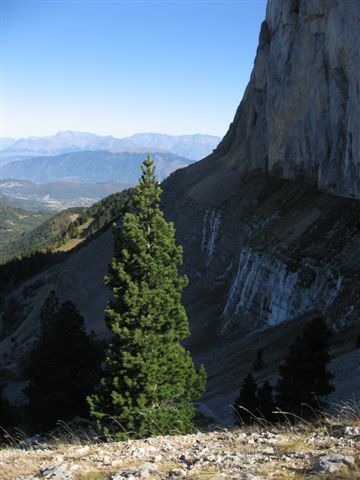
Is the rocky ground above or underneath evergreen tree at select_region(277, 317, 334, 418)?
above

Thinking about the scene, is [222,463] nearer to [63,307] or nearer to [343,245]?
[63,307]

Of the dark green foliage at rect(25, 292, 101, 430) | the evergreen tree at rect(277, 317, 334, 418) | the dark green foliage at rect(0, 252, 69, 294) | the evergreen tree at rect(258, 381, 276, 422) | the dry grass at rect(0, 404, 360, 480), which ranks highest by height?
the dry grass at rect(0, 404, 360, 480)

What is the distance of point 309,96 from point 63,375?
41355mm

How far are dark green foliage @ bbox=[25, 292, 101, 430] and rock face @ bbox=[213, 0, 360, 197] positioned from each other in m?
28.0

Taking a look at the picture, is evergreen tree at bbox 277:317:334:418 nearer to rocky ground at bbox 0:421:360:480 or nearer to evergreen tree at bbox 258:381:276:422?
evergreen tree at bbox 258:381:276:422

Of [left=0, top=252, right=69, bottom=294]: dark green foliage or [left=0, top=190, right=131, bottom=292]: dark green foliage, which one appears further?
[left=0, top=190, right=131, bottom=292]: dark green foliage

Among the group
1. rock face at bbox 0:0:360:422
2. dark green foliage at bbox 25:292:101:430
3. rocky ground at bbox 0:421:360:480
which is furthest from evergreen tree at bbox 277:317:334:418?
dark green foliage at bbox 25:292:101:430

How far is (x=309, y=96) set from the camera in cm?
5497

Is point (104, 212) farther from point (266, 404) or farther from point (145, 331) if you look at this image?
point (145, 331)

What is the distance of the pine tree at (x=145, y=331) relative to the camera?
17.8 m

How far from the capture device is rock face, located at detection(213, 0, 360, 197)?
45.0 metres

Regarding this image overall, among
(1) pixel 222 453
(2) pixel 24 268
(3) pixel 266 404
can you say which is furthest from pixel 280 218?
(2) pixel 24 268

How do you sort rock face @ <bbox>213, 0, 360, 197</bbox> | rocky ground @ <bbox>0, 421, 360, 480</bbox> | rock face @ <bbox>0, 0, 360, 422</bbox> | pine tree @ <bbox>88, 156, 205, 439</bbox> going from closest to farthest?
rocky ground @ <bbox>0, 421, 360, 480</bbox>, pine tree @ <bbox>88, 156, 205, 439</bbox>, rock face @ <bbox>0, 0, 360, 422</bbox>, rock face @ <bbox>213, 0, 360, 197</bbox>

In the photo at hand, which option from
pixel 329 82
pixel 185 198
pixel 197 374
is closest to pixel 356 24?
pixel 329 82
